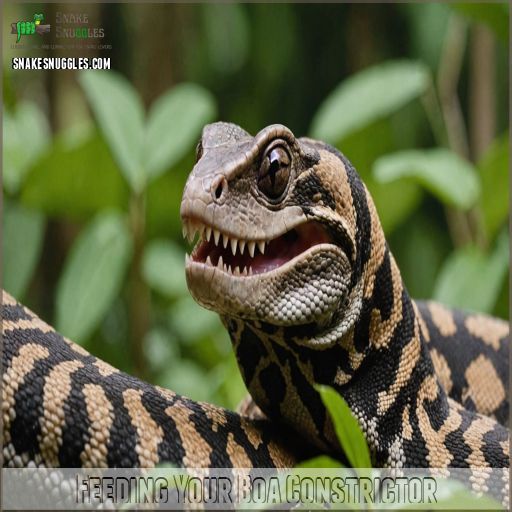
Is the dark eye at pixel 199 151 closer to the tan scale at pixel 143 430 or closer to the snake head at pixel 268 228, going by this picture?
the snake head at pixel 268 228

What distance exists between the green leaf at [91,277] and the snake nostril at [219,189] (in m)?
1.63

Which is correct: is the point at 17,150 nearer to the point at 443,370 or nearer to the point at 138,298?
the point at 138,298

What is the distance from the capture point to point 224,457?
162 cm

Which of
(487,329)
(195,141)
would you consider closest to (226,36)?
(195,141)

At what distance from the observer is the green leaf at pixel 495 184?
327cm

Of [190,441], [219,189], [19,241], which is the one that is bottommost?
[190,441]

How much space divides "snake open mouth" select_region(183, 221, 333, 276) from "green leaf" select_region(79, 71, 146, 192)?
169 centimetres

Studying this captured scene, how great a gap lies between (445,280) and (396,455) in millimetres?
1534

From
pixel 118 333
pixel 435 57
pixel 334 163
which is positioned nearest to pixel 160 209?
pixel 118 333

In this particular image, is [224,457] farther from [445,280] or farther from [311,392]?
[445,280]

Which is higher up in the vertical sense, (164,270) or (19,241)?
(19,241)

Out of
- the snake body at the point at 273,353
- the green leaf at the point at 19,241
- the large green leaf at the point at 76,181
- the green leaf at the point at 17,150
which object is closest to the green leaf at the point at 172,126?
the large green leaf at the point at 76,181

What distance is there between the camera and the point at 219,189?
152 cm

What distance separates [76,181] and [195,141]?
3.65ft
